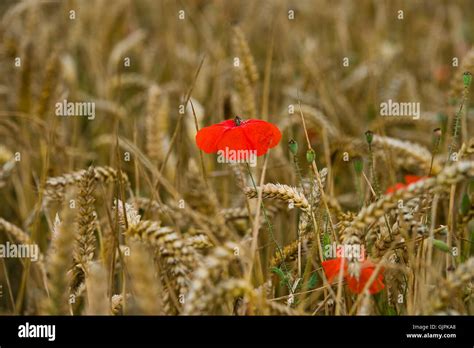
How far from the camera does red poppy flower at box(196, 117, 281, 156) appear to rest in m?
1.01

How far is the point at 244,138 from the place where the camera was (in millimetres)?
1013

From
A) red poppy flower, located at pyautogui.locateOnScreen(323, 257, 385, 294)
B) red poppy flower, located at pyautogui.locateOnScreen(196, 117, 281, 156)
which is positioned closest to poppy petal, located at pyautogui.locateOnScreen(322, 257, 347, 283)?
red poppy flower, located at pyautogui.locateOnScreen(323, 257, 385, 294)

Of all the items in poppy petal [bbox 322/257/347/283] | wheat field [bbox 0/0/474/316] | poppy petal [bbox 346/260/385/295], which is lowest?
poppy petal [bbox 346/260/385/295]

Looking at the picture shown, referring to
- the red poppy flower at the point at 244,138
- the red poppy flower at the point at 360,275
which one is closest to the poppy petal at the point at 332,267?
the red poppy flower at the point at 360,275

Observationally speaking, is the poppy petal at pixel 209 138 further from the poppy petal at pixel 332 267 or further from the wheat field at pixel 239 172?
the poppy petal at pixel 332 267

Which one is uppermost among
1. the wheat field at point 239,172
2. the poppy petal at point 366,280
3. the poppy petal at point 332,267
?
the wheat field at point 239,172

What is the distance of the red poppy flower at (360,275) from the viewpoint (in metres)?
0.91

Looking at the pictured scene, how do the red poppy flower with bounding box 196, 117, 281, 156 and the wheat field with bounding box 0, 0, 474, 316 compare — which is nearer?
the wheat field with bounding box 0, 0, 474, 316

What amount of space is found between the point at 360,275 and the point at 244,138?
9.7 inches

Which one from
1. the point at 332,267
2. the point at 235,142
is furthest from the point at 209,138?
the point at 332,267

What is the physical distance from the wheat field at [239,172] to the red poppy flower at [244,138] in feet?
0.10

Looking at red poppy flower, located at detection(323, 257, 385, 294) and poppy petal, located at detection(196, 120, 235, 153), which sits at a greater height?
poppy petal, located at detection(196, 120, 235, 153)

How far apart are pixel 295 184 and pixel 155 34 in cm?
180

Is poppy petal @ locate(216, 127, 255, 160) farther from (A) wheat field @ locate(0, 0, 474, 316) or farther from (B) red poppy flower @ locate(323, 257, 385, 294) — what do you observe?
(B) red poppy flower @ locate(323, 257, 385, 294)
